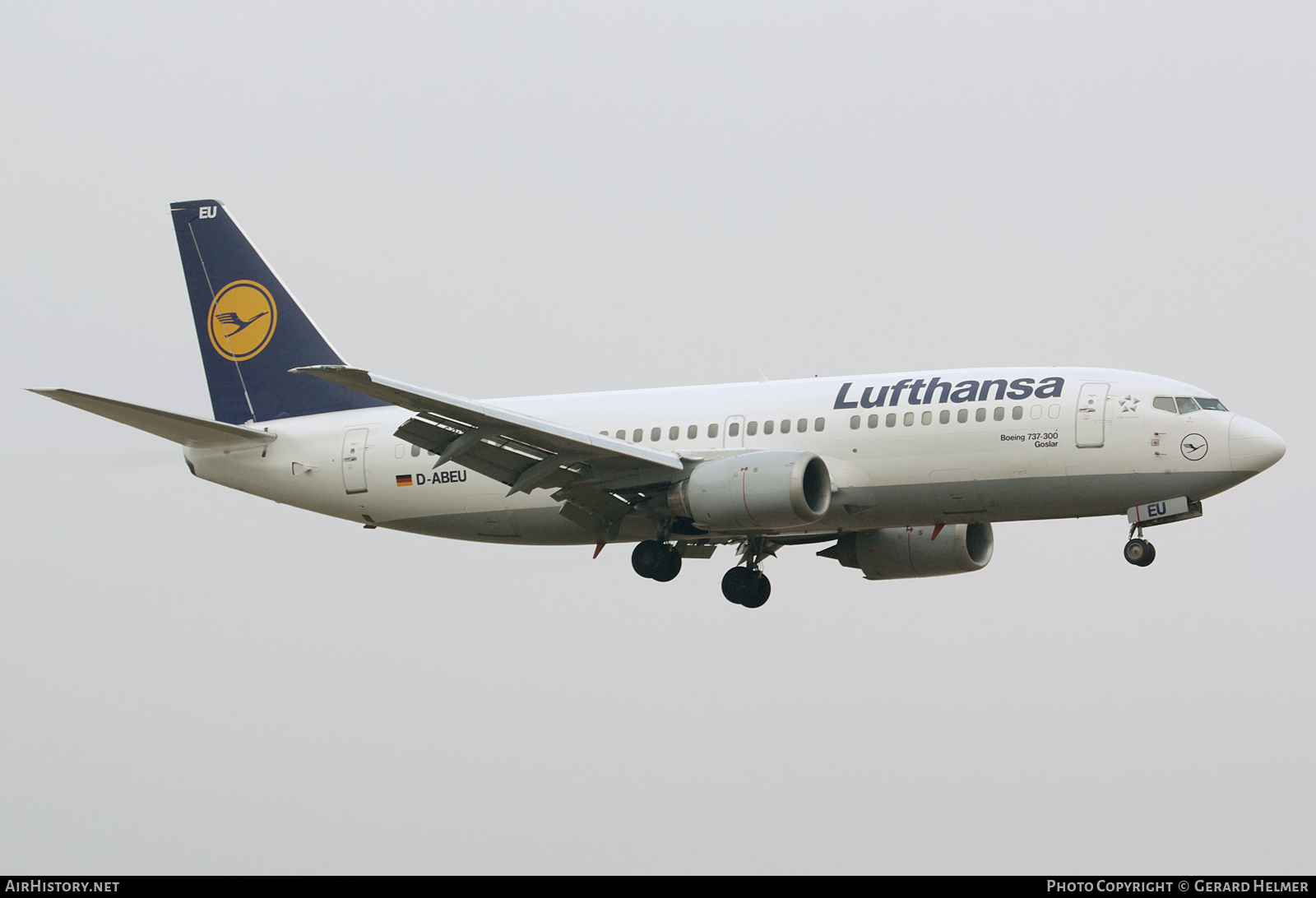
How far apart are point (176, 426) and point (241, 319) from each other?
458 centimetres

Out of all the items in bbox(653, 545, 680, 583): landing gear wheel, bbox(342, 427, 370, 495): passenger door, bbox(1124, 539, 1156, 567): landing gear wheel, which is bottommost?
bbox(1124, 539, 1156, 567): landing gear wheel

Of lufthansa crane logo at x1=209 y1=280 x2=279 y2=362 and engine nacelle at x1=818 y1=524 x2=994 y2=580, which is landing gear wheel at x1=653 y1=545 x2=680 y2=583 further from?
lufthansa crane logo at x1=209 y1=280 x2=279 y2=362

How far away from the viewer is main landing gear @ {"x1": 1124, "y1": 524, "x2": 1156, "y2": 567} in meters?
30.5

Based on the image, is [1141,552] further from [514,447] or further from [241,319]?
[241,319]

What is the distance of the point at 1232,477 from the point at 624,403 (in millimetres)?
12371

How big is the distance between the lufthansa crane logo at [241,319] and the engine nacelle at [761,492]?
41.8 ft

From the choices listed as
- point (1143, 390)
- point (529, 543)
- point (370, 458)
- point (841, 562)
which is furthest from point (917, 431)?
point (370, 458)

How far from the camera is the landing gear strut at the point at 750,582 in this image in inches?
1437

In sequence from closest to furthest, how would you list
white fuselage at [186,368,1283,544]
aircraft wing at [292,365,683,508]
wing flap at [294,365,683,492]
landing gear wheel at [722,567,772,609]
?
wing flap at [294,365,683,492]
aircraft wing at [292,365,683,508]
white fuselage at [186,368,1283,544]
landing gear wheel at [722,567,772,609]

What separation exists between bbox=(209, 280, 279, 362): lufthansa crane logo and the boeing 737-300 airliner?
83 millimetres

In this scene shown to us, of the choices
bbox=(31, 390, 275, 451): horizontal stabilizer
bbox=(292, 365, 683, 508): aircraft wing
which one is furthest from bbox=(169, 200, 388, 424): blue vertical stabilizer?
bbox=(292, 365, 683, 508): aircraft wing

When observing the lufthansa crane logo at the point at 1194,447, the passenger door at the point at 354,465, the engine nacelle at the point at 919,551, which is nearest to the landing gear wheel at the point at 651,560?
the engine nacelle at the point at 919,551

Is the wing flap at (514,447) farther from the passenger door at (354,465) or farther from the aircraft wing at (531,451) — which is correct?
the passenger door at (354,465)

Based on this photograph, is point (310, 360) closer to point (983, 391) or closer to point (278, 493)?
point (278, 493)
